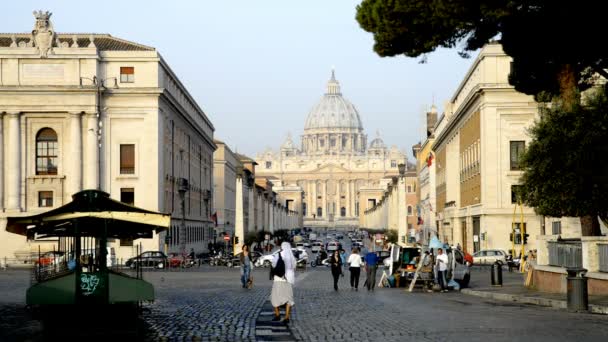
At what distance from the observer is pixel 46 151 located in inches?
2477

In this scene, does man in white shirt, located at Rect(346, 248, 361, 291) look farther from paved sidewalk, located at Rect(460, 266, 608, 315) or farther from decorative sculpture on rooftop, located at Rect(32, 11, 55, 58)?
decorative sculpture on rooftop, located at Rect(32, 11, 55, 58)

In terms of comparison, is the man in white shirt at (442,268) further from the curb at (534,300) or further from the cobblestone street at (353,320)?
the cobblestone street at (353,320)

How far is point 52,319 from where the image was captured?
2055cm

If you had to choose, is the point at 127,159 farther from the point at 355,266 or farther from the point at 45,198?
the point at 355,266

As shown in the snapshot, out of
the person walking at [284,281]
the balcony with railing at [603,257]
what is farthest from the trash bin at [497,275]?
the person walking at [284,281]

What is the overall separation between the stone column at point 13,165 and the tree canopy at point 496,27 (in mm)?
40110

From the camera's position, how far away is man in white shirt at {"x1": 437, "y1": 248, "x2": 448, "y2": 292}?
32.2 m

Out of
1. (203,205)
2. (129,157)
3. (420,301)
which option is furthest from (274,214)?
(420,301)

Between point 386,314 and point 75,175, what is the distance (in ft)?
140

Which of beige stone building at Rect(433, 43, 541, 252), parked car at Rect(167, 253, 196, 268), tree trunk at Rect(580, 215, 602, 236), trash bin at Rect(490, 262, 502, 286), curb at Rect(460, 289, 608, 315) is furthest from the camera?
beige stone building at Rect(433, 43, 541, 252)

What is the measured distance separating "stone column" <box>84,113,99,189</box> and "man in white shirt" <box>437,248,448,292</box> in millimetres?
32867

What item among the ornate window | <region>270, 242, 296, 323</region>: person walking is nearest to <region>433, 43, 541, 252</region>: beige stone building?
the ornate window

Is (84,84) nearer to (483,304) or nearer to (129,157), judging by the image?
(129,157)

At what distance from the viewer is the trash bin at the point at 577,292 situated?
22.1 meters
